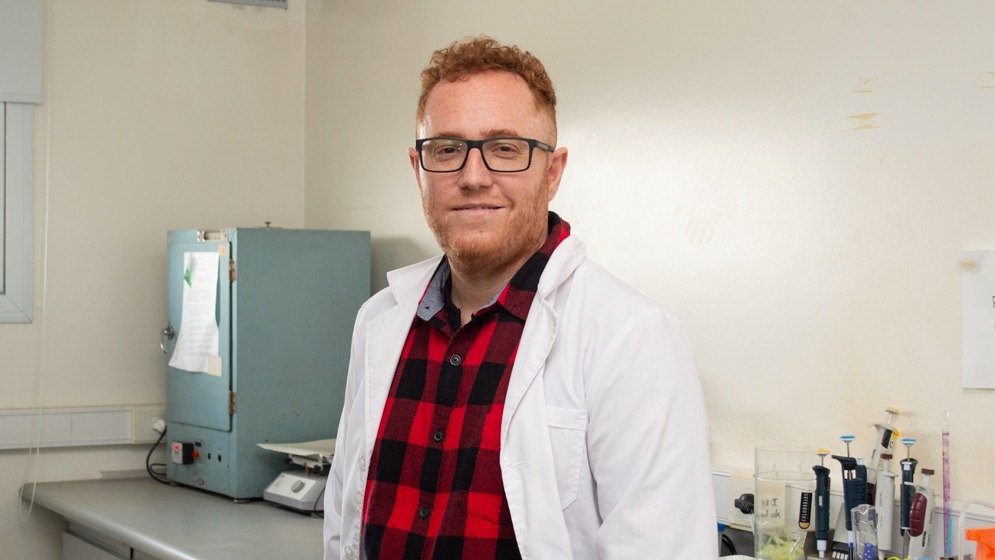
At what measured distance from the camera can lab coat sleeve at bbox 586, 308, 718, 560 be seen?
1189mm

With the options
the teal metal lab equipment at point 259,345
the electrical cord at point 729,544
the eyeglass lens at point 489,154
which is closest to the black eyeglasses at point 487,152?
the eyeglass lens at point 489,154

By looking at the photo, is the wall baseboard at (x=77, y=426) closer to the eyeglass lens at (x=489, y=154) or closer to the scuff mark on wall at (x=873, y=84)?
the eyeglass lens at (x=489, y=154)

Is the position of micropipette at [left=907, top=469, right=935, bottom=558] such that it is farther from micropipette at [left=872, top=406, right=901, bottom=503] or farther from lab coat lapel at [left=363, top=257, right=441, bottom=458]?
lab coat lapel at [left=363, top=257, right=441, bottom=458]

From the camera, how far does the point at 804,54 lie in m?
2.03

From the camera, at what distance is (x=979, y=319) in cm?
174

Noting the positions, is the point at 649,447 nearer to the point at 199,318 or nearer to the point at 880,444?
the point at 880,444

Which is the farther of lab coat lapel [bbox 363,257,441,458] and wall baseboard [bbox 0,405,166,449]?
wall baseboard [bbox 0,405,166,449]

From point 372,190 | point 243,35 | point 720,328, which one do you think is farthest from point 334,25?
point 720,328

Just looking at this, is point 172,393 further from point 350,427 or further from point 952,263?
point 952,263

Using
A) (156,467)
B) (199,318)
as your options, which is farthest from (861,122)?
(156,467)

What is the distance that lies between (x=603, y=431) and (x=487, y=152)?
400mm

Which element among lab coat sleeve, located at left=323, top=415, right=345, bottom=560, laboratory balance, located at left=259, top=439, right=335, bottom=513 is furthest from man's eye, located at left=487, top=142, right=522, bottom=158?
laboratory balance, located at left=259, top=439, right=335, bottom=513

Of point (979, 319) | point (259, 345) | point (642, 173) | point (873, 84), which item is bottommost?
point (259, 345)

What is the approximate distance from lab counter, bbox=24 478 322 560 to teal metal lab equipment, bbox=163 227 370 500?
0.44 ft
